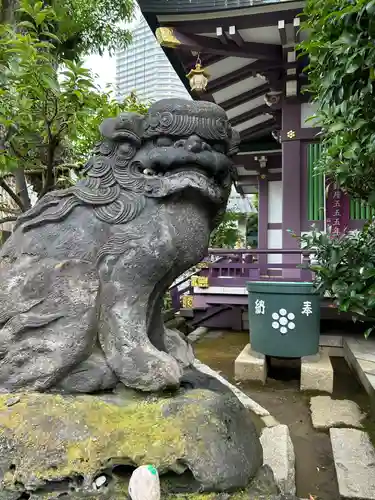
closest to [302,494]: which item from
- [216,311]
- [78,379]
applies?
[78,379]

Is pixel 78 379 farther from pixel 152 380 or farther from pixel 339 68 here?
pixel 339 68

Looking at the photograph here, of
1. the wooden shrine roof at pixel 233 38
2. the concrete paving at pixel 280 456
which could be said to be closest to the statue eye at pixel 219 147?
the concrete paving at pixel 280 456

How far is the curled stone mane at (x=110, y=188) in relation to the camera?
177cm

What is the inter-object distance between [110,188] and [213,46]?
217 inches

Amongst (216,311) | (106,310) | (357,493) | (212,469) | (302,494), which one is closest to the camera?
(212,469)

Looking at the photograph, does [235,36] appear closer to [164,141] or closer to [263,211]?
[164,141]

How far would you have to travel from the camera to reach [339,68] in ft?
5.17

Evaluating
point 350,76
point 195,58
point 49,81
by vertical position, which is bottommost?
point 350,76

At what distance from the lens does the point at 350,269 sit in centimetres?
219


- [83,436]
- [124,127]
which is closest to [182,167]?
[124,127]

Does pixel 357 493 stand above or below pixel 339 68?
below

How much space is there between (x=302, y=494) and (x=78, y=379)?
167 centimetres

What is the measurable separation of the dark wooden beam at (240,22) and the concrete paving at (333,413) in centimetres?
487

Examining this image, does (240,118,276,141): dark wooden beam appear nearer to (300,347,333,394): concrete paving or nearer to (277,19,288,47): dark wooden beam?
(277,19,288,47): dark wooden beam
